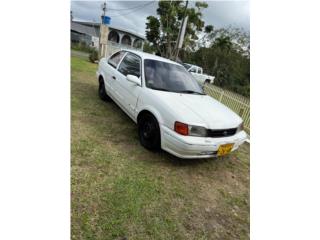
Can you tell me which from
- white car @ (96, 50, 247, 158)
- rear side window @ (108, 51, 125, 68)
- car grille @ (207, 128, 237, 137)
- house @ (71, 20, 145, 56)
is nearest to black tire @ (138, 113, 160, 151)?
white car @ (96, 50, 247, 158)

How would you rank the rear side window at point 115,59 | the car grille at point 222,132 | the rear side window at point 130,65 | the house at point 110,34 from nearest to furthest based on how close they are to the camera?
the car grille at point 222,132
the rear side window at point 130,65
the rear side window at point 115,59
the house at point 110,34

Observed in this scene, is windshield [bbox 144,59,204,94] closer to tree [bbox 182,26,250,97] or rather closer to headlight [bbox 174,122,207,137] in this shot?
headlight [bbox 174,122,207,137]

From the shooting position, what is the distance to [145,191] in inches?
93.7

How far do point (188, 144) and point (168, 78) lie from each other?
1.55 metres

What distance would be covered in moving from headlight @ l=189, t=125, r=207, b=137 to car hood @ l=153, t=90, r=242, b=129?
2.1 inches

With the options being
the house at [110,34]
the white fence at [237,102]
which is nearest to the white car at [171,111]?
the white fence at [237,102]

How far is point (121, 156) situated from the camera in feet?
9.67

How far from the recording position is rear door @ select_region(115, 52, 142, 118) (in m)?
3.52

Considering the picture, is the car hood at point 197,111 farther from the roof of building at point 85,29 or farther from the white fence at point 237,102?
the roof of building at point 85,29

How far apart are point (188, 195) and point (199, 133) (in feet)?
2.68

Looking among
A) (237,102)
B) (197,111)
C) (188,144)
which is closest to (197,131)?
(188,144)

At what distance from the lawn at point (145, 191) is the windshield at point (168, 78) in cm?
103

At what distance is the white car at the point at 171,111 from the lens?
270 centimetres
